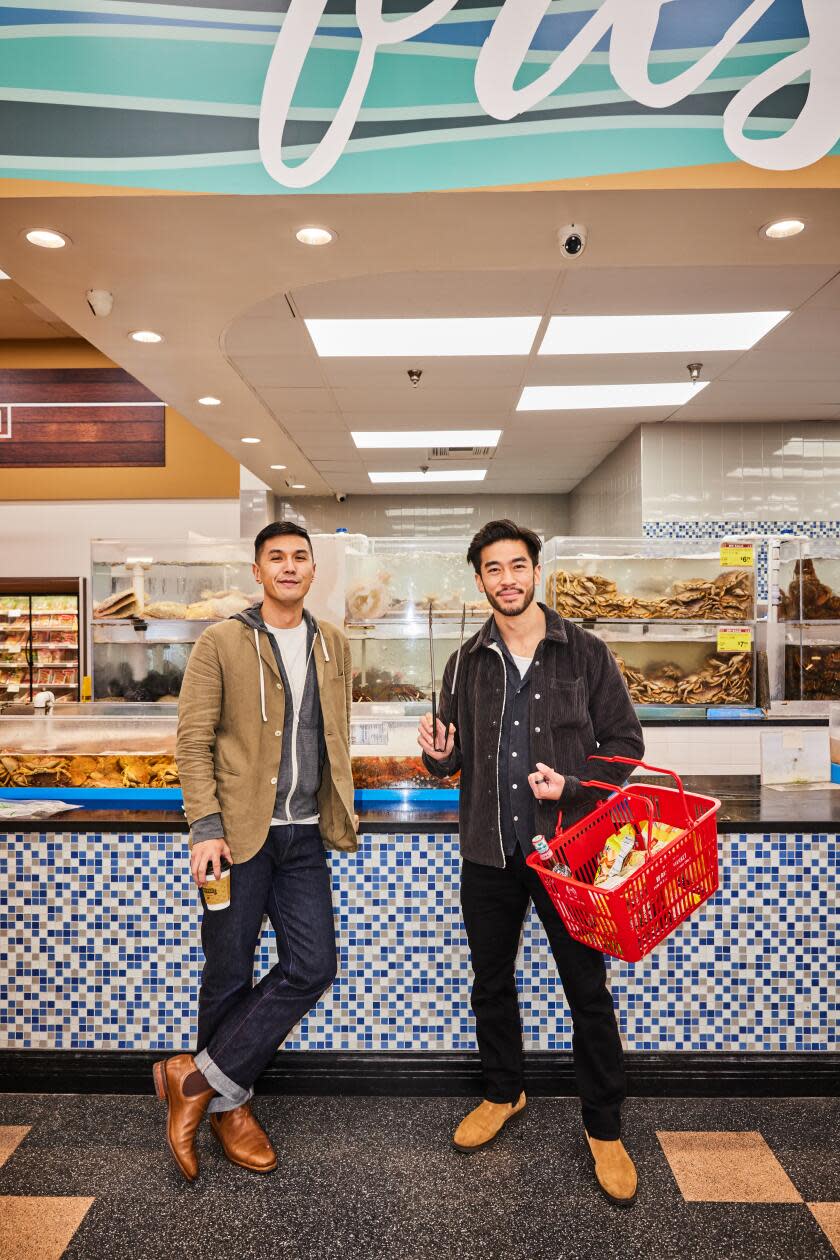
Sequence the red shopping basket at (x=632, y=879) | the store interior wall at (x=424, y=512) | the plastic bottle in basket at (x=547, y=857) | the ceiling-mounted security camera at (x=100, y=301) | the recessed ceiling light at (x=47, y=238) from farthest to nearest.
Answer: the store interior wall at (x=424, y=512)
the ceiling-mounted security camera at (x=100, y=301)
the recessed ceiling light at (x=47, y=238)
the plastic bottle in basket at (x=547, y=857)
the red shopping basket at (x=632, y=879)

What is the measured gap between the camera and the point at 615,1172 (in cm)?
221

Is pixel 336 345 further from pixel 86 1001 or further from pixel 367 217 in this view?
pixel 86 1001

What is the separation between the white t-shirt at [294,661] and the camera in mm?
2438

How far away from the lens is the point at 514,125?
2.84 meters

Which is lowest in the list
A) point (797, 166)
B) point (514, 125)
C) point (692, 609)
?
point (692, 609)

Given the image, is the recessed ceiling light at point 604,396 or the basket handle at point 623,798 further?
the recessed ceiling light at point 604,396

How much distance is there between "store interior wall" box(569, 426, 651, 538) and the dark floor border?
17.9 ft

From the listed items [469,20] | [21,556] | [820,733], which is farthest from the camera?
[21,556]

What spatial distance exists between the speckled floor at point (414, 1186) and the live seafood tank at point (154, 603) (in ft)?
8.39

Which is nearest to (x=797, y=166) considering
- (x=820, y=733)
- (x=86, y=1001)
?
(x=820, y=733)

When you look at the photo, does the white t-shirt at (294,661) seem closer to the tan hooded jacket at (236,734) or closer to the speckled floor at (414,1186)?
the tan hooded jacket at (236,734)

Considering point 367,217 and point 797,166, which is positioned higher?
point 367,217

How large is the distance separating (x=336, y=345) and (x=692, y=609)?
115 inches

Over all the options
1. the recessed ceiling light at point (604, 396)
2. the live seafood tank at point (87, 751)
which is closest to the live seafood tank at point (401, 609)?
the live seafood tank at point (87, 751)
